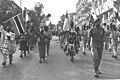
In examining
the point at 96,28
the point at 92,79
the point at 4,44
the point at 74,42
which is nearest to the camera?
the point at 92,79

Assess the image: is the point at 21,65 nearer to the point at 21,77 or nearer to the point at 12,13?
the point at 21,77

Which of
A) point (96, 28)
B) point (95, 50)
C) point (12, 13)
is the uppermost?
point (12, 13)

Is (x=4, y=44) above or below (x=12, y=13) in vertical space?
below

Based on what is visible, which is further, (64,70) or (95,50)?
(64,70)

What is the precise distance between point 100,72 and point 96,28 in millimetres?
1693

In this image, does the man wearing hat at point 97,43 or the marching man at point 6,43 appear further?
the marching man at point 6,43

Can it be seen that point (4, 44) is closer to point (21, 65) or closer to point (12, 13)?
point (21, 65)

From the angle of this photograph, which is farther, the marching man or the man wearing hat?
the marching man

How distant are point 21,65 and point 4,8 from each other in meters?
17.8

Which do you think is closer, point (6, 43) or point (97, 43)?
point (97, 43)

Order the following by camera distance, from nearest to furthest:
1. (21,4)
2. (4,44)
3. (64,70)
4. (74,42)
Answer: (64,70) < (4,44) < (74,42) < (21,4)

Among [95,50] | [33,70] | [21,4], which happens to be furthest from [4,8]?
[95,50]

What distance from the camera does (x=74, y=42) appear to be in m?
12.0

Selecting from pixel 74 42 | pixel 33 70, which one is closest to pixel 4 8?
pixel 74 42
